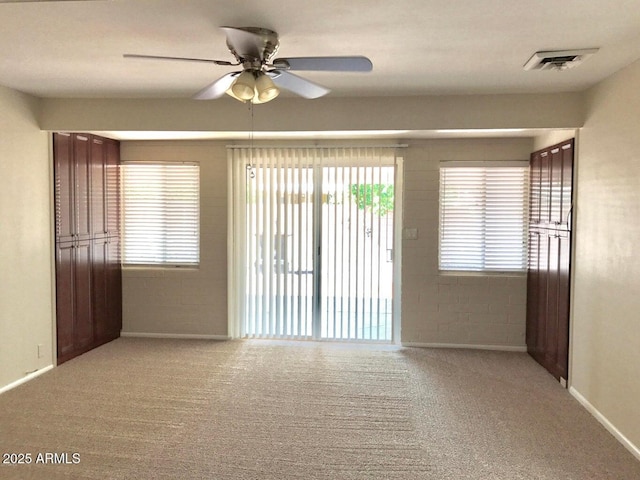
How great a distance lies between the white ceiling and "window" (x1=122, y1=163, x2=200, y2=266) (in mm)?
1644

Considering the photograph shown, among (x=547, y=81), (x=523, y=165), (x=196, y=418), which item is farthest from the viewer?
(x=523, y=165)

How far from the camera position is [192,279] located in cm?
523

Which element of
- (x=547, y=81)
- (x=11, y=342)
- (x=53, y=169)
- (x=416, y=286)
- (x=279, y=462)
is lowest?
(x=279, y=462)

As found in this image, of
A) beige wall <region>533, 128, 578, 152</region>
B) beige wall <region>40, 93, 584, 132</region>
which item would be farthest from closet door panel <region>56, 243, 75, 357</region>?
beige wall <region>533, 128, 578, 152</region>

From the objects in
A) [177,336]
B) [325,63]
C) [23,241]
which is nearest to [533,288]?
[325,63]

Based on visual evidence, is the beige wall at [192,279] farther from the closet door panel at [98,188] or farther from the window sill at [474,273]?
the window sill at [474,273]

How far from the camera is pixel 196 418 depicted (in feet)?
10.7

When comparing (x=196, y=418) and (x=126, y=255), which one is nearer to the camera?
(x=196, y=418)

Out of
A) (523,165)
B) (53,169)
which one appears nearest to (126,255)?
(53,169)

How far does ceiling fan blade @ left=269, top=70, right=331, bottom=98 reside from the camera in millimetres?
2504

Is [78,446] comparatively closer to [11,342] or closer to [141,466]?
[141,466]

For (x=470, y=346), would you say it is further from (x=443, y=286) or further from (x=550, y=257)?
(x=550, y=257)

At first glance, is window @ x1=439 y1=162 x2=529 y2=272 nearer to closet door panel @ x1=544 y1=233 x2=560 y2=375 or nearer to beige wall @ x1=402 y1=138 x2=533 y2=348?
beige wall @ x1=402 y1=138 x2=533 y2=348

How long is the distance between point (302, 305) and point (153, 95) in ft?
8.38
